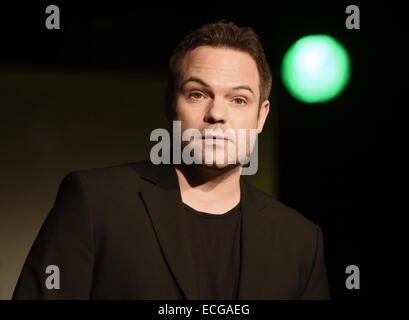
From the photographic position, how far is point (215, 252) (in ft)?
5.32

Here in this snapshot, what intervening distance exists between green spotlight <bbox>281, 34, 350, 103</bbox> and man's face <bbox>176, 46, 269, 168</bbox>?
653 millimetres

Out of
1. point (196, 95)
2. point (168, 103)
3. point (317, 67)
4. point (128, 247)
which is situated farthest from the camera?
point (317, 67)

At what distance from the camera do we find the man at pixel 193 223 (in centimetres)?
149

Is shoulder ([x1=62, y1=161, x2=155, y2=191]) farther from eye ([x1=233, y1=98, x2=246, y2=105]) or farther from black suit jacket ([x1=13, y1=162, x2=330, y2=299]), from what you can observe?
eye ([x1=233, y1=98, x2=246, y2=105])

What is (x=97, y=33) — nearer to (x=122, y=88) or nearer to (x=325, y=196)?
(x=122, y=88)

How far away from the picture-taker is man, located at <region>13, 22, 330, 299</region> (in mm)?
1485

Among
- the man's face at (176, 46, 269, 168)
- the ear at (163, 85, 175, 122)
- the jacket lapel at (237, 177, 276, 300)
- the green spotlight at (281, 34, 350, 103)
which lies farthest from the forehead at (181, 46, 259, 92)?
the green spotlight at (281, 34, 350, 103)

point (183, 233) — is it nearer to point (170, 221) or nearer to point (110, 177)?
point (170, 221)

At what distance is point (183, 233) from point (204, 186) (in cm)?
21

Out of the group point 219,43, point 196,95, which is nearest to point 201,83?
point 196,95

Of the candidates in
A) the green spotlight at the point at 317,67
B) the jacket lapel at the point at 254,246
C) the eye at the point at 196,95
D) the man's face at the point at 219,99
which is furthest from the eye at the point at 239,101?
the green spotlight at the point at 317,67

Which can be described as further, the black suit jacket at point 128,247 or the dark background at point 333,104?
the dark background at point 333,104

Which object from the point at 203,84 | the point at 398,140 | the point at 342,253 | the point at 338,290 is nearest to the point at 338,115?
the point at 398,140

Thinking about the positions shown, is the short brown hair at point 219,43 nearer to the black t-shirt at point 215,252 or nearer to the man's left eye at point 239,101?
the man's left eye at point 239,101
